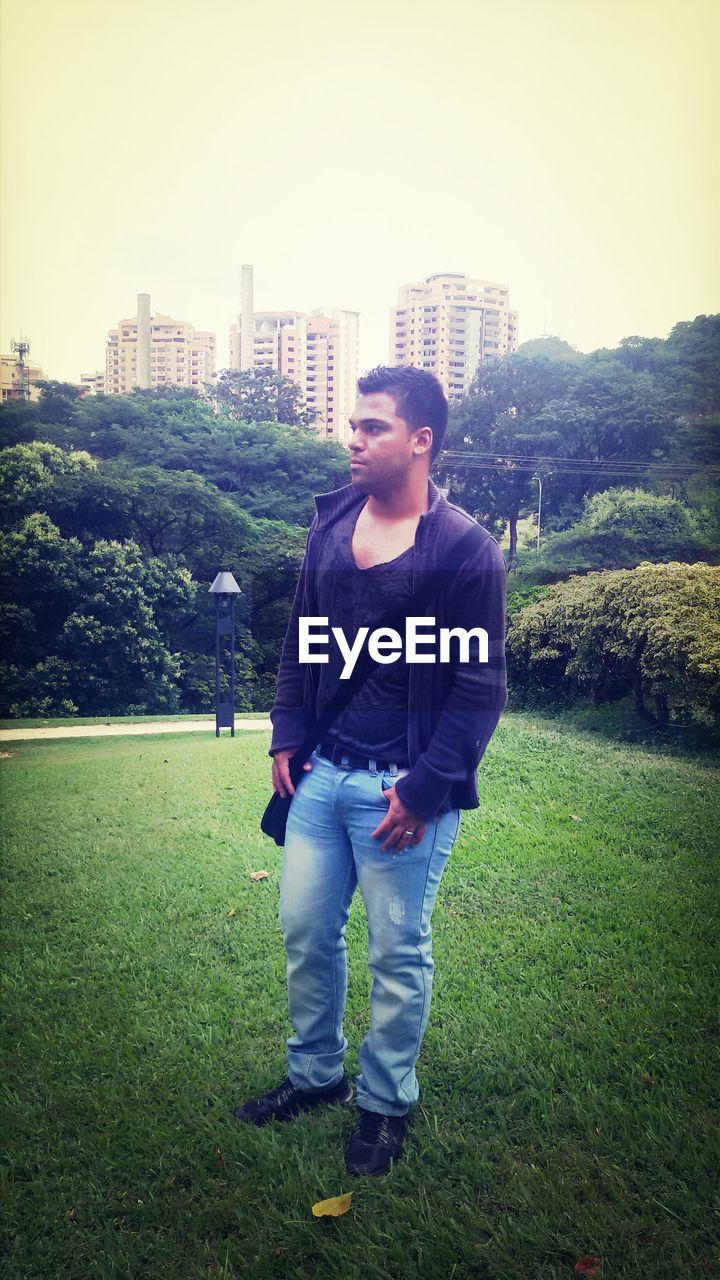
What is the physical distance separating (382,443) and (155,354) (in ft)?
3.67

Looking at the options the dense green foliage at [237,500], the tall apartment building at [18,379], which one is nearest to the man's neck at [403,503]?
the dense green foliage at [237,500]

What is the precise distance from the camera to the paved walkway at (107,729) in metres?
2.49

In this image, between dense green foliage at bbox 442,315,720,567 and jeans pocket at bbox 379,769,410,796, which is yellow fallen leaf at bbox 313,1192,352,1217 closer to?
jeans pocket at bbox 379,769,410,796

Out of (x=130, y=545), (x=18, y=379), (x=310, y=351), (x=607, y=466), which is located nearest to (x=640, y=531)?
(x=607, y=466)

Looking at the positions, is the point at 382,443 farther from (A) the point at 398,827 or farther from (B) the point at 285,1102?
(B) the point at 285,1102

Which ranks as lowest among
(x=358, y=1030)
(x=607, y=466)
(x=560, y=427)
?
(x=358, y=1030)

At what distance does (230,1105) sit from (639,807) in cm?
125

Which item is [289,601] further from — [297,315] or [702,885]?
[702,885]

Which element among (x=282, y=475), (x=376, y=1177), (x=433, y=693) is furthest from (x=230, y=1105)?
(x=282, y=475)

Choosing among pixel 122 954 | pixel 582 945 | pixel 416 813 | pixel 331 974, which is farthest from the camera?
pixel 122 954

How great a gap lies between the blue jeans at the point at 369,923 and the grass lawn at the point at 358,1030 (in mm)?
149

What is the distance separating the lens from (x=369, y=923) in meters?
1.76

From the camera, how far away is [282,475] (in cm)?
243

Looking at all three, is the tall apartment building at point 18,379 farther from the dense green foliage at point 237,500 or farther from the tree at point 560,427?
the tree at point 560,427
